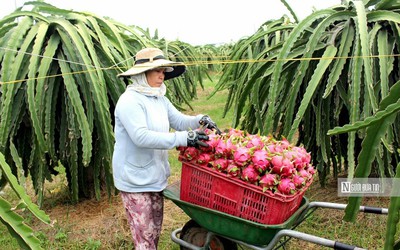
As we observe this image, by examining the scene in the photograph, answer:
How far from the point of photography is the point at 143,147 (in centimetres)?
229

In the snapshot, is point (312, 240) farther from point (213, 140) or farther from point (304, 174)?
point (213, 140)

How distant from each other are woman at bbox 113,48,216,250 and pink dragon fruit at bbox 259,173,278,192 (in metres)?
0.46

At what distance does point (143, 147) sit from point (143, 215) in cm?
42

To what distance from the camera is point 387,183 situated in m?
3.03

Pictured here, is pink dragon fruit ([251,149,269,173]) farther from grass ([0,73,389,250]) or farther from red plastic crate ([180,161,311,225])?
grass ([0,73,389,250])

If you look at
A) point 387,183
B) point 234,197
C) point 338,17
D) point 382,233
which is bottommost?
point 382,233

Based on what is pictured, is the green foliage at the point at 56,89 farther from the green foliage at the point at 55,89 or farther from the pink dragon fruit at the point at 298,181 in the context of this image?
the pink dragon fruit at the point at 298,181

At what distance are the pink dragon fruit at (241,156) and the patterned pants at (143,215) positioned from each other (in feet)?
2.06

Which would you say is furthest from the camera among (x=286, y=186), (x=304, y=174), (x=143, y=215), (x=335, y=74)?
(x=335, y=74)

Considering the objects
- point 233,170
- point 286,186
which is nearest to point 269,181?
point 286,186

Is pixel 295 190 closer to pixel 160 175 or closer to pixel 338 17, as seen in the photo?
pixel 160 175

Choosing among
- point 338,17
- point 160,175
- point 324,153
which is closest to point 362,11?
point 338,17

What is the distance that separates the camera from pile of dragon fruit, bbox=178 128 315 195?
6.49 feet

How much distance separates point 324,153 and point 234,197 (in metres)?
0.99
